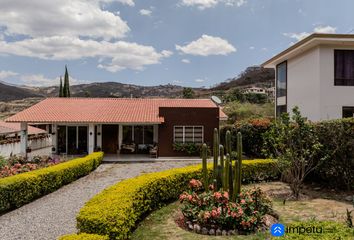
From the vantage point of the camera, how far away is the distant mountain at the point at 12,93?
99.0 meters

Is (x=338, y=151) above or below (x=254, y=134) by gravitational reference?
below

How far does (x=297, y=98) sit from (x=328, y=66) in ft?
13.0

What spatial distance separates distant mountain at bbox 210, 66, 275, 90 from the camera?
92050 mm

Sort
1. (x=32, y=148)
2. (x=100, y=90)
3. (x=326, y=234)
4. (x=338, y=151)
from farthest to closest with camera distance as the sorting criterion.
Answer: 1. (x=100, y=90)
2. (x=32, y=148)
3. (x=338, y=151)
4. (x=326, y=234)

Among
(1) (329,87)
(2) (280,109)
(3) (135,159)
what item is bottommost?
(3) (135,159)

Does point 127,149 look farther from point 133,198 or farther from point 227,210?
point 227,210

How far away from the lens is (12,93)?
103 meters

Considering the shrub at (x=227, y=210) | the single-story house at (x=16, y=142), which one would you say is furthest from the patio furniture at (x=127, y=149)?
Result: the shrub at (x=227, y=210)

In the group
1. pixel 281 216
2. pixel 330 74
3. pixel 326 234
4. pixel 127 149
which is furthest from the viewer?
pixel 127 149

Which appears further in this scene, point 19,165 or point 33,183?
point 19,165

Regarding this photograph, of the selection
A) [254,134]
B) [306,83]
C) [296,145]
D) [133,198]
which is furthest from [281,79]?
[133,198]

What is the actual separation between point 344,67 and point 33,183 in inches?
723

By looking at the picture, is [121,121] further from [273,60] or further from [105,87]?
[105,87]

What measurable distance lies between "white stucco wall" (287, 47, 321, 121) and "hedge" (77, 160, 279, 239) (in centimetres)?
669
